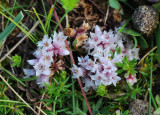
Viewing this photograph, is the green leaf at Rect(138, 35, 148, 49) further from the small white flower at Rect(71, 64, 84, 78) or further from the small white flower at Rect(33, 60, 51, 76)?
the small white flower at Rect(33, 60, 51, 76)

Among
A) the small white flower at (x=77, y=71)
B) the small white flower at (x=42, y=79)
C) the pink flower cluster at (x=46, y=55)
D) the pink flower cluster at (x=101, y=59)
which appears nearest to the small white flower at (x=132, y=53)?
the pink flower cluster at (x=101, y=59)

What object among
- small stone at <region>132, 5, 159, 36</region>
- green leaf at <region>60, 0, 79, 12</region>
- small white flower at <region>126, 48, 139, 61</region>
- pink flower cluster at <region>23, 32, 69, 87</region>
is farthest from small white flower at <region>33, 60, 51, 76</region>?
small stone at <region>132, 5, 159, 36</region>

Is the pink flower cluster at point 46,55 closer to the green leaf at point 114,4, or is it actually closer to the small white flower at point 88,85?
the small white flower at point 88,85

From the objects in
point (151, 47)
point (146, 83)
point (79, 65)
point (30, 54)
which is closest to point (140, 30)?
point (151, 47)

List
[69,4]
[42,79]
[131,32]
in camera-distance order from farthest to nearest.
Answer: [131,32], [42,79], [69,4]

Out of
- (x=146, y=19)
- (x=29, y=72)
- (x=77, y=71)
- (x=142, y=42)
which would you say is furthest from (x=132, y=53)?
(x=29, y=72)

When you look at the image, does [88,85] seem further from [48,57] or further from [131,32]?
[131,32]

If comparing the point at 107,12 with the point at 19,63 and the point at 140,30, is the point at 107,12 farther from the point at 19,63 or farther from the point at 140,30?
the point at 19,63
